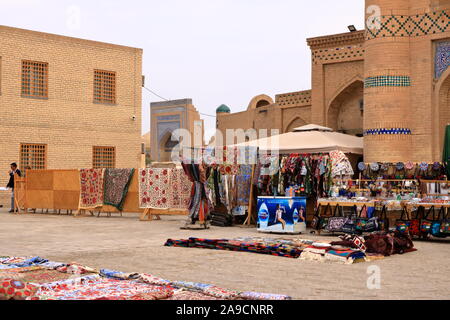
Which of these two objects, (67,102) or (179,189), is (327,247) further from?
(67,102)

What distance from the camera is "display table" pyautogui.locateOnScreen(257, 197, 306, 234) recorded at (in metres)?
11.7

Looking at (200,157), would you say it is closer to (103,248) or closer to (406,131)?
(103,248)

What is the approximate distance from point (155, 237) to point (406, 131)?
26.0 feet

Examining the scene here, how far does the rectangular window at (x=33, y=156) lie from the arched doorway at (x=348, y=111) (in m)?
10.8

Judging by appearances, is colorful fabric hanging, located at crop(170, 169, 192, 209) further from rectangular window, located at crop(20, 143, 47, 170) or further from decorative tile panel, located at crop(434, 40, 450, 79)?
rectangular window, located at crop(20, 143, 47, 170)

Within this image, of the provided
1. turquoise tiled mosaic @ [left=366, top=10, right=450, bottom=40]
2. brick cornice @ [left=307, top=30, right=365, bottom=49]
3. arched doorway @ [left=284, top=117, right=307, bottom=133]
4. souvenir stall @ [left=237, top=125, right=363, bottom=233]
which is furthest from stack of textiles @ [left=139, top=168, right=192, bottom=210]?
arched doorway @ [left=284, top=117, right=307, bottom=133]

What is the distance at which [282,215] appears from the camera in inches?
464

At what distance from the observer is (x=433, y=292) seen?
18.5 feet

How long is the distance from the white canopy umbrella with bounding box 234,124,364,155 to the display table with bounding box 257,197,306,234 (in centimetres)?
258

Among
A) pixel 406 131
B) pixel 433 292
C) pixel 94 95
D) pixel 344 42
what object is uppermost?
pixel 344 42

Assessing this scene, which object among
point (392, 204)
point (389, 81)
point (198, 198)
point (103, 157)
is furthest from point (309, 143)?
point (103, 157)

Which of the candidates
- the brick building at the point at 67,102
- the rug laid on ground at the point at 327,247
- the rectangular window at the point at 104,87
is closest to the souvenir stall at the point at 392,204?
the rug laid on ground at the point at 327,247
